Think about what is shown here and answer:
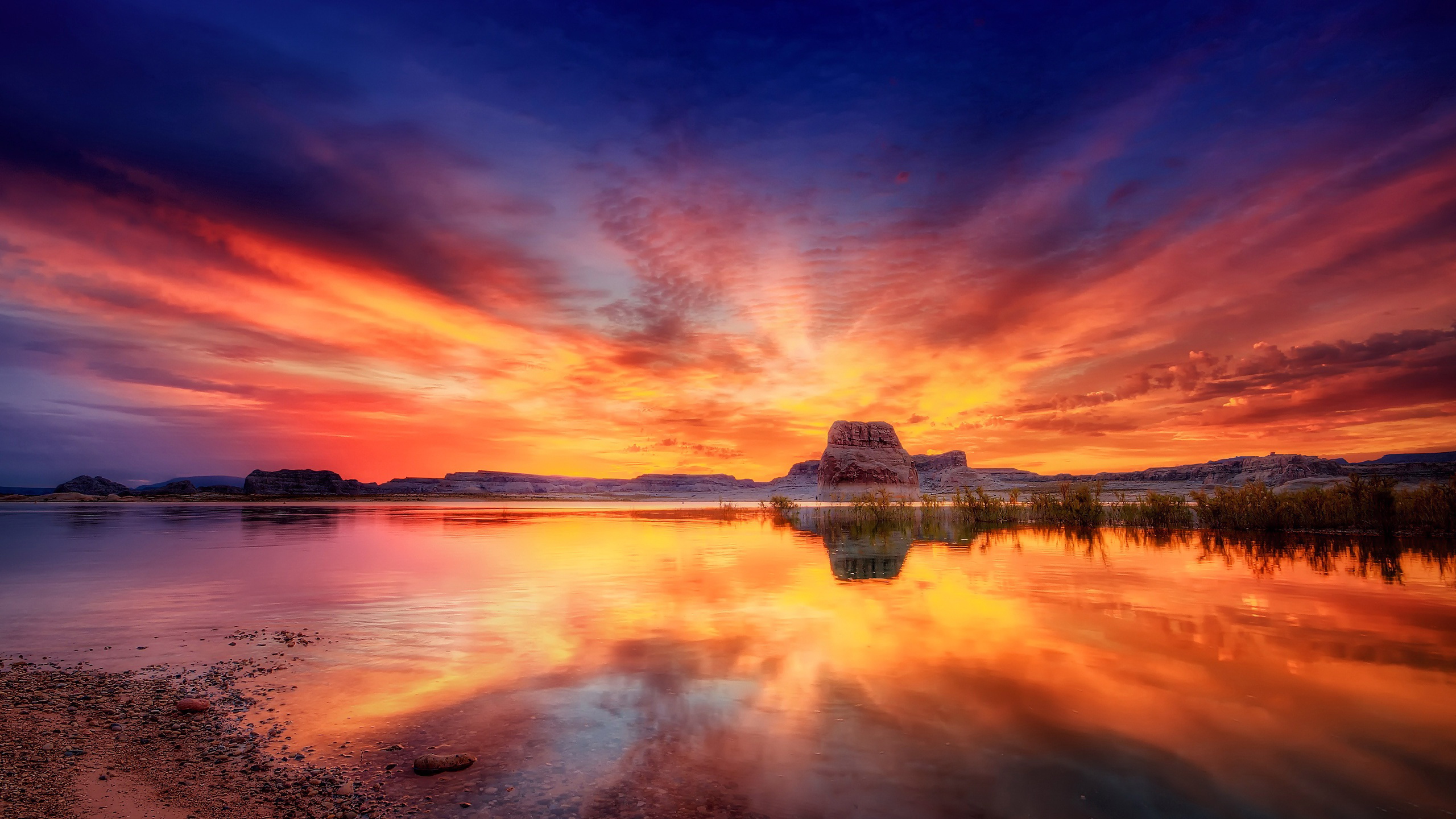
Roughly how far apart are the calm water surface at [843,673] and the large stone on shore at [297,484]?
440ft

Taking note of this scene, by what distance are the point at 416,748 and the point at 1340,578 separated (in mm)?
20134

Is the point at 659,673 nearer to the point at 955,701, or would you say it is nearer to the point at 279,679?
the point at 955,701

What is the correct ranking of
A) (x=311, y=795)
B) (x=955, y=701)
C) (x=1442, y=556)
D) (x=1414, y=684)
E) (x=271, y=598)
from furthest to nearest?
(x=1442, y=556), (x=271, y=598), (x=1414, y=684), (x=955, y=701), (x=311, y=795)

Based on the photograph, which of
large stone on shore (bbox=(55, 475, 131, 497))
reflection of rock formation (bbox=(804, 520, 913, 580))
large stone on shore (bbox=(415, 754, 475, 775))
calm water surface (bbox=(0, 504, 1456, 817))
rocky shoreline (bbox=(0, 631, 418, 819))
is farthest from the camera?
large stone on shore (bbox=(55, 475, 131, 497))

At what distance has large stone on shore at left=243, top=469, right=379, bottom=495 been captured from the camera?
428 ft

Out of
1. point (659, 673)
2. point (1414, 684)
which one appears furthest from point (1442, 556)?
point (659, 673)

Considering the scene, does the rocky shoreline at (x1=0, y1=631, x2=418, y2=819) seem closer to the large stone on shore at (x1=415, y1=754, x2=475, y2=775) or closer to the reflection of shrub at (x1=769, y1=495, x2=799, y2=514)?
the large stone on shore at (x1=415, y1=754, x2=475, y2=775)

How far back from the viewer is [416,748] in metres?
5.62

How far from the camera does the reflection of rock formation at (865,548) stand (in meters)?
16.8

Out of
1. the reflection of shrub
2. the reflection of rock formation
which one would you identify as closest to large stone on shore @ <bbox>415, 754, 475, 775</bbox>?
the reflection of rock formation

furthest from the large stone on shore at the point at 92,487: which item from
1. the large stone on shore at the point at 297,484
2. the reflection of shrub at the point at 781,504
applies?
the reflection of shrub at the point at 781,504

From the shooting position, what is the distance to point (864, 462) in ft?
422

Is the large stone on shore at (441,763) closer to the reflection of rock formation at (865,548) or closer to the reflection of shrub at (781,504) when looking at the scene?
the reflection of rock formation at (865,548)

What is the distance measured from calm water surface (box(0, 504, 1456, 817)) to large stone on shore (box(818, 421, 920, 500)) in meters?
105
